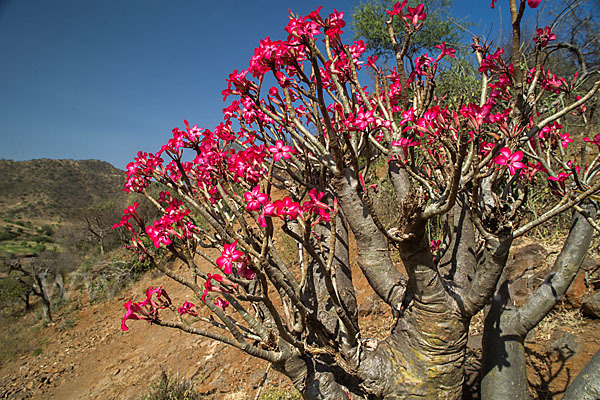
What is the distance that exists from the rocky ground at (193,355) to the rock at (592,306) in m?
0.01

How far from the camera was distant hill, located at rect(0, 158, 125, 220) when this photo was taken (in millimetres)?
31531

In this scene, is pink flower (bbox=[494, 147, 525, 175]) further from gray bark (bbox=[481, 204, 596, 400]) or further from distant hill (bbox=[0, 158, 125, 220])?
distant hill (bbox=[0, 158, 125, 220])

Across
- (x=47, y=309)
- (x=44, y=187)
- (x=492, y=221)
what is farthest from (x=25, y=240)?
(x=492, y=221)

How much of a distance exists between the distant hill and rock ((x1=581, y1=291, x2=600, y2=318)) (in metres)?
32.9

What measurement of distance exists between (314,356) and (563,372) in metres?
2.22

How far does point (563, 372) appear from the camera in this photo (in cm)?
243

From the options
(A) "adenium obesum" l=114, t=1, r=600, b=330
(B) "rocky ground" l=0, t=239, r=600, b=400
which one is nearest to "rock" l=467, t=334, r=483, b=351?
(B) "rocky ground" l=0, t=239, r=600, b=400

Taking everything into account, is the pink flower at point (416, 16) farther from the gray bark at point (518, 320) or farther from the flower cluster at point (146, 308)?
the flower cluster at point (146, 308)

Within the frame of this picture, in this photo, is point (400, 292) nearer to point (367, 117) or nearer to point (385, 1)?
point (367, 117)

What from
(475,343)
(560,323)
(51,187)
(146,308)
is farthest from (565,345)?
(51,187)

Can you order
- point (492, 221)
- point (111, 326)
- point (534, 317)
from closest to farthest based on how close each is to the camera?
point (492, 221) < point (534, 317) < point (111, 326)

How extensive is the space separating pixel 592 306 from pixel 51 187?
47.0 m

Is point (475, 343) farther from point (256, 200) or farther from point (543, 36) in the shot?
point (256, 200)

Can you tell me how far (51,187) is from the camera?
118 feet
